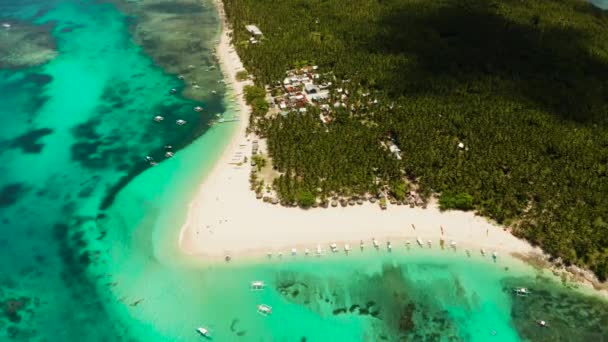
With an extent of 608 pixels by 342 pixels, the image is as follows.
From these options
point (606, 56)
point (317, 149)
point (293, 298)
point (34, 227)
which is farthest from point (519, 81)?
point (34, 227)

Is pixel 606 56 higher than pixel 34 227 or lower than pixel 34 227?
higher

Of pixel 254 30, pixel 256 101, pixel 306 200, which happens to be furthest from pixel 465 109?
pixel 254 30

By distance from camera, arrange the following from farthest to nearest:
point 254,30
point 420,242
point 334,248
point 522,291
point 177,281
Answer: point 254,30
point 420,242
point 334,248
point 177,281
point 522,291

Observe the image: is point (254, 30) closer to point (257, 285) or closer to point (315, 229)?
point (315, 229)

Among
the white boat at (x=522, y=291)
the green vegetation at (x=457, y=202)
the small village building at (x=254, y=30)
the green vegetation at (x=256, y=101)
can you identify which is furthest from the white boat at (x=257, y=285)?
the small village building at (x=254, y=30)

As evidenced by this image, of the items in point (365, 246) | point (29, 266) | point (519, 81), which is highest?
point (519, 81)

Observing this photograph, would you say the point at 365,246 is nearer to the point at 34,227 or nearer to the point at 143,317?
the point at 143,317
